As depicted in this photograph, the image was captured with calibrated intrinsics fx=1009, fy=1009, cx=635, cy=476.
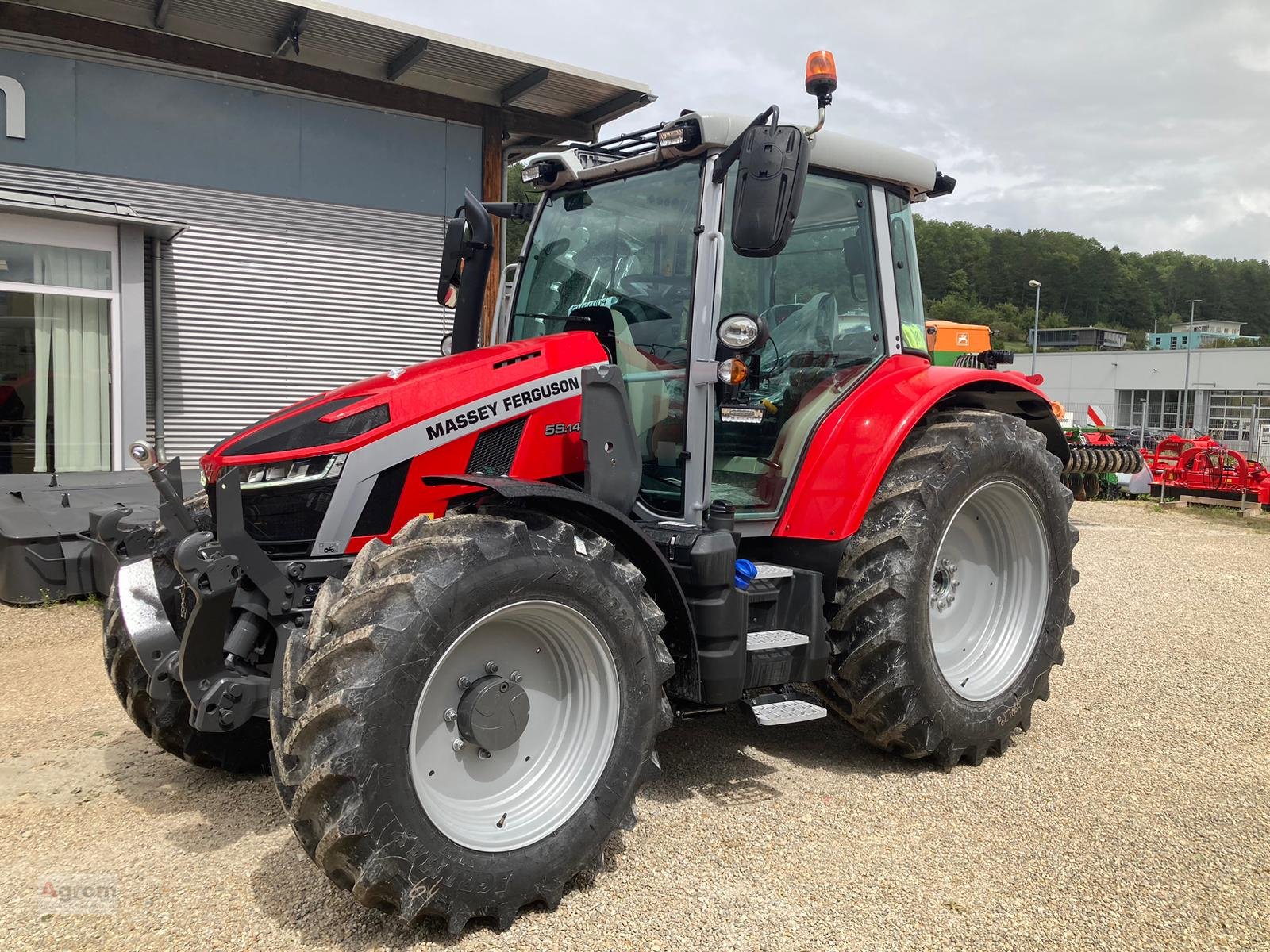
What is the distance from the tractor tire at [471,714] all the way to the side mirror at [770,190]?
1.10 m

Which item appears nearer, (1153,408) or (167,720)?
(167,720)

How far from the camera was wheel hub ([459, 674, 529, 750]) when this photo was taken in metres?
2.89

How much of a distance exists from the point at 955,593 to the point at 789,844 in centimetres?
158

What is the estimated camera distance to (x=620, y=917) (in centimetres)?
288

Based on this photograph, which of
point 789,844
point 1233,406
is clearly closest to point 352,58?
point 789,844

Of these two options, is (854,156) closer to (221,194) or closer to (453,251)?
(453,251)

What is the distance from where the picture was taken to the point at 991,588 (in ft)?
15.1

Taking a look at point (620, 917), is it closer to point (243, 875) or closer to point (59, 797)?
point (243, 875)

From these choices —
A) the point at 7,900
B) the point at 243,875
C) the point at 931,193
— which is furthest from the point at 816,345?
the point at 7,900

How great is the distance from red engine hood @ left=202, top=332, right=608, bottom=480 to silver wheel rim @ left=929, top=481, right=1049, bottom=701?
191cm

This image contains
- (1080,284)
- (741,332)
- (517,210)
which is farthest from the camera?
(1080,284)

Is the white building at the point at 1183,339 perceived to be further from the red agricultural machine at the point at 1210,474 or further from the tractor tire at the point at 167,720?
the tractor tire at the point at 167,720

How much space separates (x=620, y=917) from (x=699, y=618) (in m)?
1.01

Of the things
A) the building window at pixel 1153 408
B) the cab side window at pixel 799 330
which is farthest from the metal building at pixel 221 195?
the building window at pixel 1153 408
